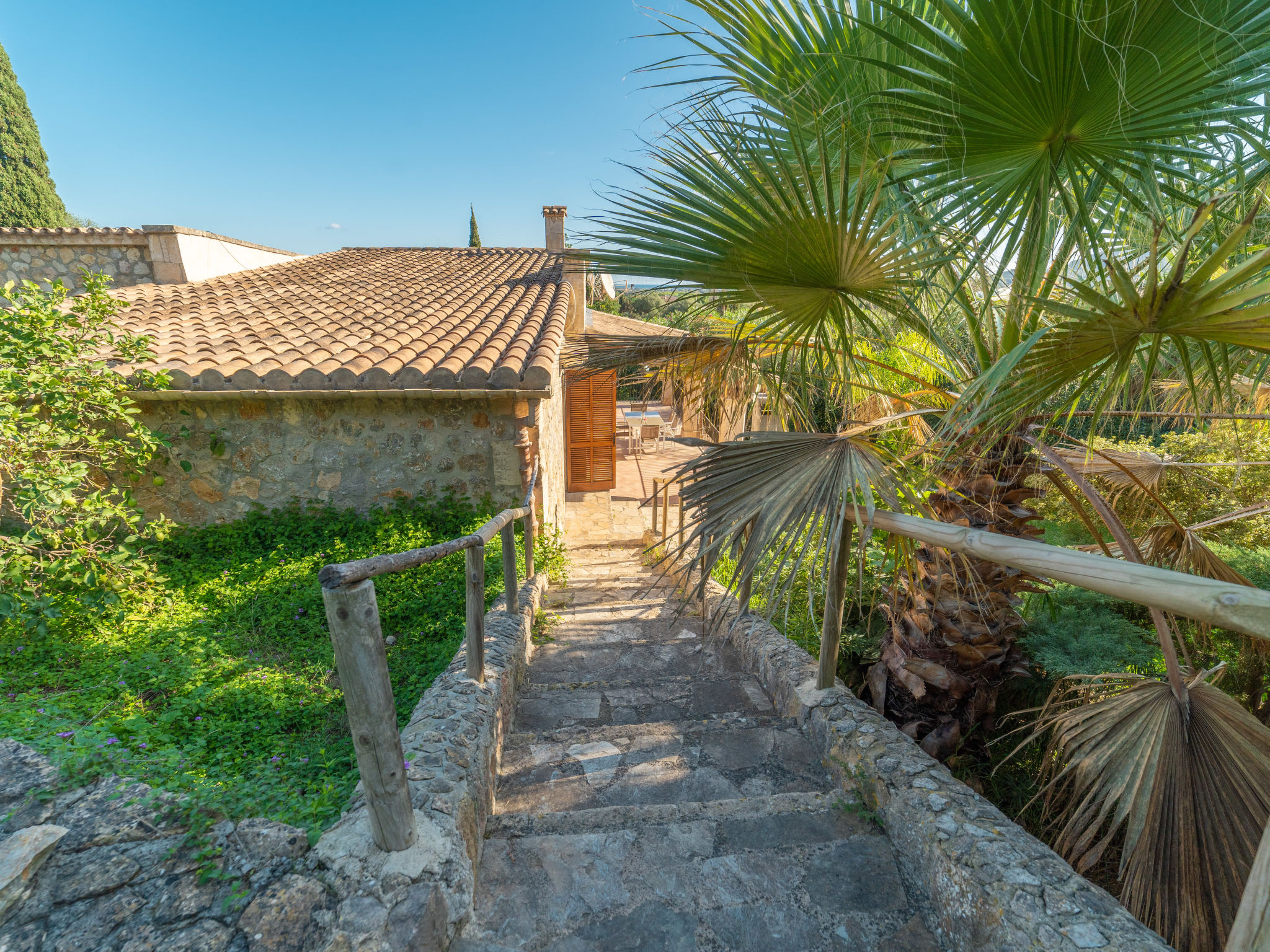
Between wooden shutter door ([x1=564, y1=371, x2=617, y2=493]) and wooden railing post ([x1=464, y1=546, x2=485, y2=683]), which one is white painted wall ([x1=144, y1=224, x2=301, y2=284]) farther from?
wooden railing post ([x1=464, y1=546, x2=485, y2=683])

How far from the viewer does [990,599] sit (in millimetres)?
2707

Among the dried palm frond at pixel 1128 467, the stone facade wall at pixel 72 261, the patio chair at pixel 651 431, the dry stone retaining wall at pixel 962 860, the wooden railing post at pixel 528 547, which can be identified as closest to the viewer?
the dry stone retaining wall at pixel 962 860

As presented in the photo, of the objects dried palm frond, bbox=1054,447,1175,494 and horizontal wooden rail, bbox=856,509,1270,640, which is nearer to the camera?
horizontal wooden rail, bbox=856,509,1270,640

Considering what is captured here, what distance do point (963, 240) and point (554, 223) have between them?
975cm

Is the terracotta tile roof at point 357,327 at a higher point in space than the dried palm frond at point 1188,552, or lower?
higher

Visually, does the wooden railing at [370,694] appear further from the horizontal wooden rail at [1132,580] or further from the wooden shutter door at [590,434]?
the wooden shutter door at [590,434]

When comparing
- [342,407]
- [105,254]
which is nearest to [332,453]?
[342,407]

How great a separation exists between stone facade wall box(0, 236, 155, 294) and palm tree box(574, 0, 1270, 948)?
31.3ft

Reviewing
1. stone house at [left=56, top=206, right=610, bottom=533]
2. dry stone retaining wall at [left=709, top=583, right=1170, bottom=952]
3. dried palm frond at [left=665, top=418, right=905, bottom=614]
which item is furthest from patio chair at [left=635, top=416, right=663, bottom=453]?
dry stone retaining wall at [left=709, top=583, right=1170, bottom=952]

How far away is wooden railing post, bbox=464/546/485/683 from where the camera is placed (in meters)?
2.63

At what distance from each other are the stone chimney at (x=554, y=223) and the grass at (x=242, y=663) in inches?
278

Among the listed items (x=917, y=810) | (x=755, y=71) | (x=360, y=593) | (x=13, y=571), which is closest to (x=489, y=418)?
(x=13, y=571)

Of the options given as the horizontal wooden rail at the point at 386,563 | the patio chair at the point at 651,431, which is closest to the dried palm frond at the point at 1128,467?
the horizontal wooden rail at the point at 386,563

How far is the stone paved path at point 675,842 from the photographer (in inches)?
69.9
